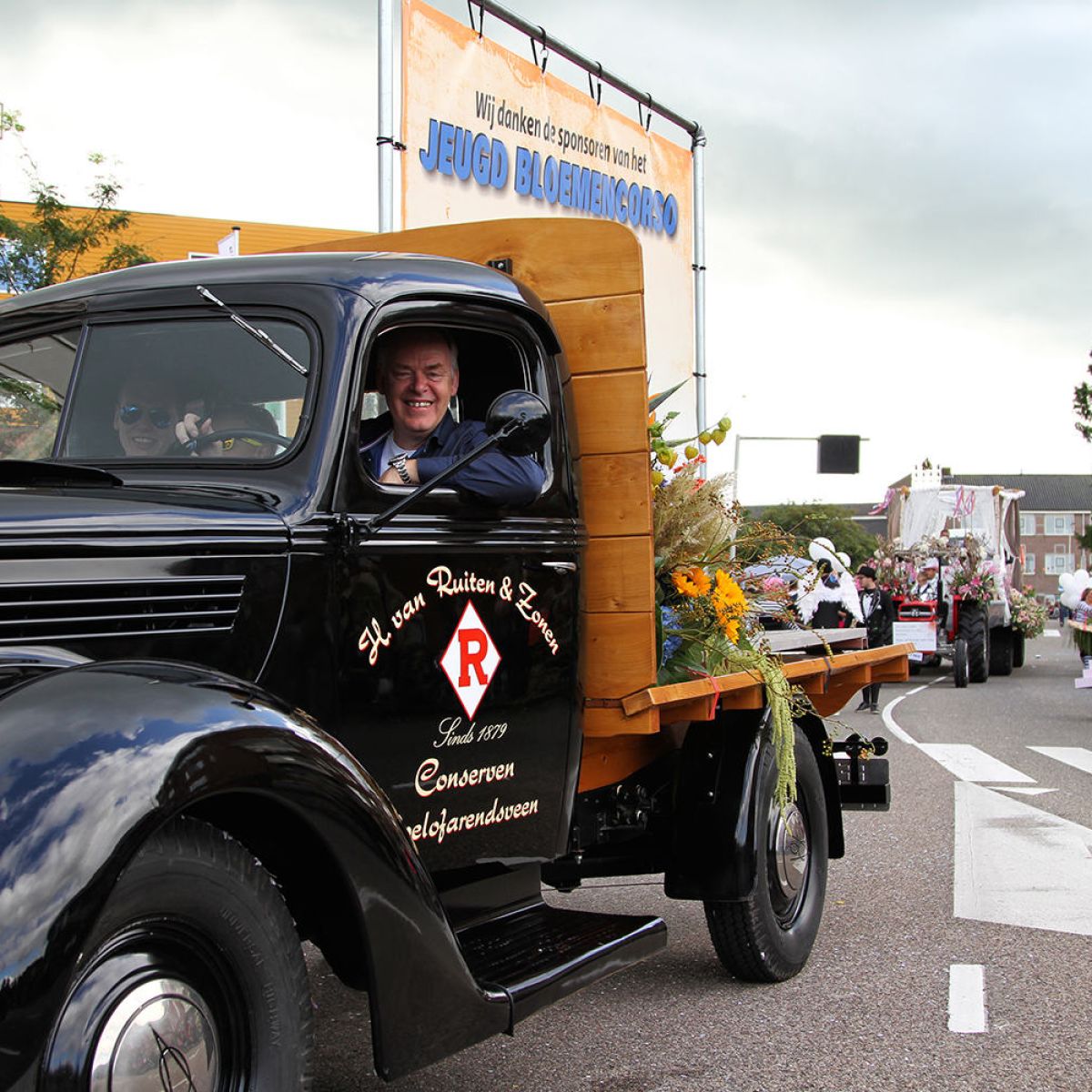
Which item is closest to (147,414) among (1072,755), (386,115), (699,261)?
(386,115)

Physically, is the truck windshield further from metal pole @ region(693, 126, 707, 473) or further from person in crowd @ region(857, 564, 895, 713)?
person in crowd @ region(857, 564, 895, 713)

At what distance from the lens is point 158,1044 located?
221 cm

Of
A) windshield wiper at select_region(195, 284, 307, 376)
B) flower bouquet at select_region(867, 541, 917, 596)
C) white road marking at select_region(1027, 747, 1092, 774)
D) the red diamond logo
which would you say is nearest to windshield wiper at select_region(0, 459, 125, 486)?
windshield wiper at select_region(195, 284, 307, 376)

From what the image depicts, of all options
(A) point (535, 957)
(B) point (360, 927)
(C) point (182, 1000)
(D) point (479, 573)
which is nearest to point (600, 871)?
(A) point (535, 957)

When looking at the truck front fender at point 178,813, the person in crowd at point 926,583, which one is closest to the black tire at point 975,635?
the person in crowd at point 926,583

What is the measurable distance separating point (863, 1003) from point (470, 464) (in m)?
2.30

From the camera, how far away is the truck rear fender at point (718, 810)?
14.4 ft

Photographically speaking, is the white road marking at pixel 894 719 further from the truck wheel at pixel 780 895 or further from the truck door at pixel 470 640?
the truck door at pixel 470 640

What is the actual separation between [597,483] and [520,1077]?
1672mm

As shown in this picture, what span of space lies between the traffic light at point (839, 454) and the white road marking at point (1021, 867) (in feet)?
39.3

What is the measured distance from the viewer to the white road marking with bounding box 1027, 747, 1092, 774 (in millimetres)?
10996

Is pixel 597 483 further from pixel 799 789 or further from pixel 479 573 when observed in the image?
pixel 799 789

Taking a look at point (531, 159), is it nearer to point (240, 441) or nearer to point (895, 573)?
point (240, 441)

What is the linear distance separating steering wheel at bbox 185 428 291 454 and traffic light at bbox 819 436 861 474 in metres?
17.3
